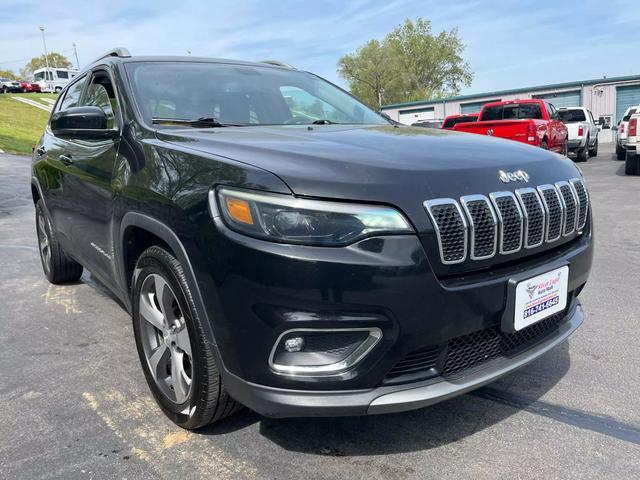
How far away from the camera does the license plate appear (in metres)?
2.18

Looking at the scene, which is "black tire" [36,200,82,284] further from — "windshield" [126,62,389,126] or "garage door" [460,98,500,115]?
"garage door" [460,98,500,115]

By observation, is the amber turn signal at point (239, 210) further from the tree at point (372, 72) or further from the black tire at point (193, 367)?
the tree at point (372, 72)

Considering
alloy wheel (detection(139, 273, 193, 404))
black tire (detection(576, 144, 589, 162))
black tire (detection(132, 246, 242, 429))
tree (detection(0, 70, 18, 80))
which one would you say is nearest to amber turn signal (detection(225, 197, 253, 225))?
black tire (detection(132, 246, 242, 429))

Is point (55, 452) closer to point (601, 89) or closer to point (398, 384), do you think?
point (398, 384)

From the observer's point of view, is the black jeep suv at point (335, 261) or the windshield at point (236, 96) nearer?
the black jeep suv at point (335, 261)

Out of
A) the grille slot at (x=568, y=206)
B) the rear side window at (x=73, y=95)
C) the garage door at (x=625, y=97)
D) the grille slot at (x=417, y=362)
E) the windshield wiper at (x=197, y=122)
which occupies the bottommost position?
the grille slot at (x=417, y=362)

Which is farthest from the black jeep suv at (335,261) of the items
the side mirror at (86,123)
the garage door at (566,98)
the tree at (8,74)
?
the tree at (8,74)

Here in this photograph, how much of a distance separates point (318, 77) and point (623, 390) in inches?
114

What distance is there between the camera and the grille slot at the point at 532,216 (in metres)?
2.23

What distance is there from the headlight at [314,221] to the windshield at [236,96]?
121cm

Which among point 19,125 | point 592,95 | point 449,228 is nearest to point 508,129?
point 449,228

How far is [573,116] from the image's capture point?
1914 centimetres

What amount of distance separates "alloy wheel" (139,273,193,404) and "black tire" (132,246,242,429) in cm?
4

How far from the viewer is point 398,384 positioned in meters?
2.00
